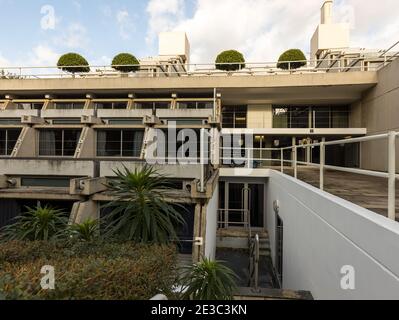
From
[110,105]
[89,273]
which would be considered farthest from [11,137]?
[89,273]

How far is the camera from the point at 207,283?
12.5ft

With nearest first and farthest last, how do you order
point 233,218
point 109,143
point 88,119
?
1. point 233,218
2. point 88,119
3. point 109,143

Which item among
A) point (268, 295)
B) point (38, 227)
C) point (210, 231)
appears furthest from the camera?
point (210, 231)

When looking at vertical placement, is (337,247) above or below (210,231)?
above

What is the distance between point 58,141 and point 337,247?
59.8 feet

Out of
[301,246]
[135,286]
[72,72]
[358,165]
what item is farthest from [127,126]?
[358,165]

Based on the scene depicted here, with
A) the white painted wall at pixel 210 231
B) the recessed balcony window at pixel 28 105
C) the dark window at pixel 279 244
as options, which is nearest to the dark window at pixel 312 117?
the dark window at pixel 279 244

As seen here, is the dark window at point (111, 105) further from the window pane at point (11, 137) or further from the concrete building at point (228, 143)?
the window pane at point (11, 137)

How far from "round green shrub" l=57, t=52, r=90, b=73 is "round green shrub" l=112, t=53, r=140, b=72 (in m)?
2.36

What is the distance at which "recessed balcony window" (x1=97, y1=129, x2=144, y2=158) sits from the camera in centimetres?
1666

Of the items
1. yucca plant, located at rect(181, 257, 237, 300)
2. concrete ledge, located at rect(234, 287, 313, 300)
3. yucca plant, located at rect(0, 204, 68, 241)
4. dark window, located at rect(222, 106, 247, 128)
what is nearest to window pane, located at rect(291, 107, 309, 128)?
dark window, located at rect(222, 106, 247, 128)

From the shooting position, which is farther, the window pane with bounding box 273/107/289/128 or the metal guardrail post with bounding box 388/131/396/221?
the window pane with bounding box 273/107/289/128

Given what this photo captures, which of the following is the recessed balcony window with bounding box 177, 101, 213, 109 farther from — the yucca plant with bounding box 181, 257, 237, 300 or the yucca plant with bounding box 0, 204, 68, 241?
the yucca plant with bounding box 181, 257, 237, 300

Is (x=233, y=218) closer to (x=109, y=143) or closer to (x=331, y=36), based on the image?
(x=109, y=143)
